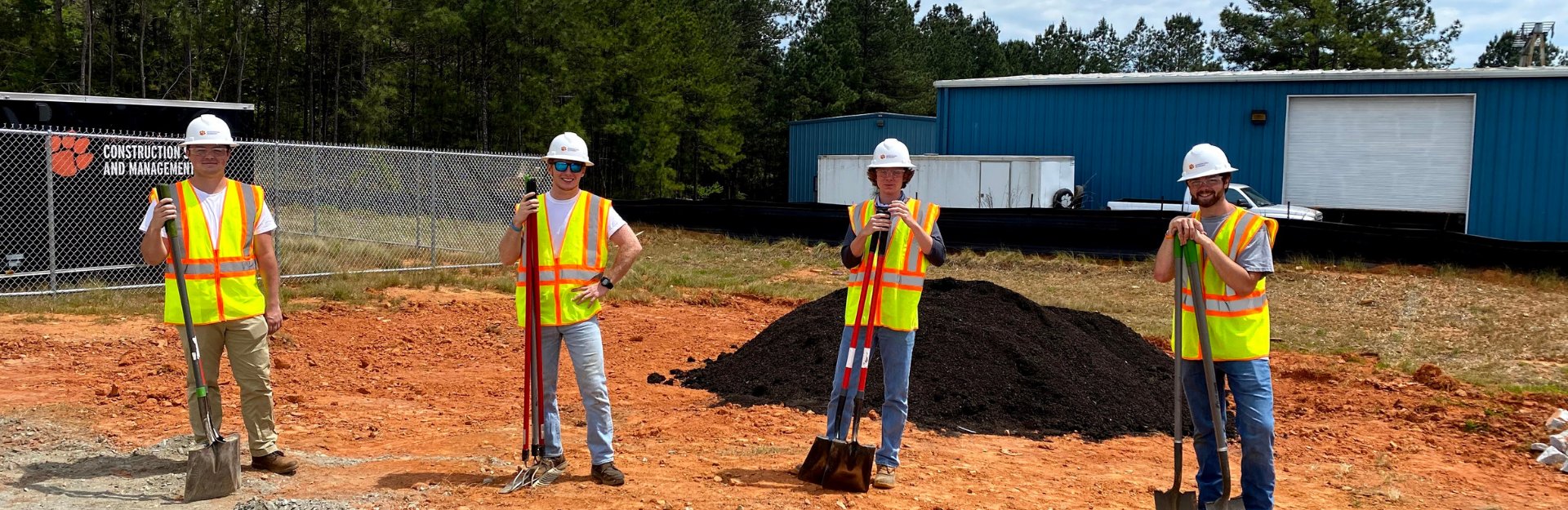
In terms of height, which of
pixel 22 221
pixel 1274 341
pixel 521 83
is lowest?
pixel 1274 341

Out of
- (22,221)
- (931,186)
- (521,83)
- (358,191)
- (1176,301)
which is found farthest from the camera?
(521,83)

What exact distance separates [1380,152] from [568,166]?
2361 centimetres

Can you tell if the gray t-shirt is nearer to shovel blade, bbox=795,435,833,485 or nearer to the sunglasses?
shovel blade, bbox=795,435,833,485

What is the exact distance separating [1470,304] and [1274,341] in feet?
14.0

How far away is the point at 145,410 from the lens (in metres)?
7.94

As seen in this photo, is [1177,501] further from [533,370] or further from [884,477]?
[533,370]

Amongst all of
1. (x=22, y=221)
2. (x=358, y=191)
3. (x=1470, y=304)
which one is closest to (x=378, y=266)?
(x=358, y=191)

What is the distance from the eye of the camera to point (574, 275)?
18.9 ft

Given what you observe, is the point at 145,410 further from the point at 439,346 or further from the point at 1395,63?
the point at 1395,63

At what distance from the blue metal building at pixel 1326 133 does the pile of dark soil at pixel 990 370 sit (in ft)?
55.0

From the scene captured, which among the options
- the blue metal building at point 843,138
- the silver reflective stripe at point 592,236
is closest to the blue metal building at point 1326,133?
the blue metal building at point 843,138

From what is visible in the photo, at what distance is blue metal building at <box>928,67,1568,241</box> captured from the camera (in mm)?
23141

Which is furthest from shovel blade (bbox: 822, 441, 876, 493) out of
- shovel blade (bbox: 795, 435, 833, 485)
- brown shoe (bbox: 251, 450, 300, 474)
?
brown shoe (bbox: 251, 450, 300, 474)

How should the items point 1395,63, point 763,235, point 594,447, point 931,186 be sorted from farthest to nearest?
point 1395,63
point 931,186
point 763,235
point 594,447
